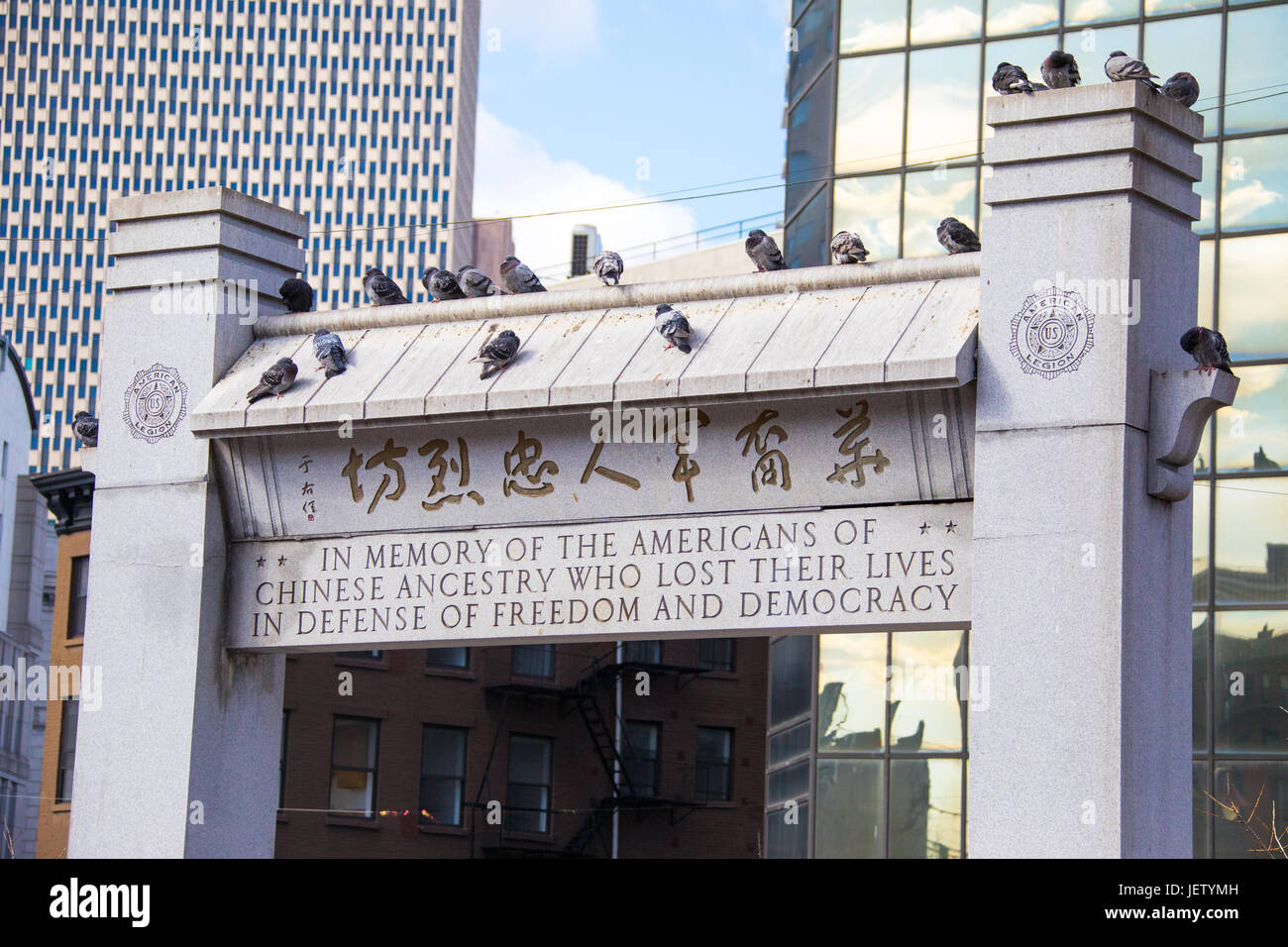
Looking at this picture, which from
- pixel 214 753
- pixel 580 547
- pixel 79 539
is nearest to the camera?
pixel 580 547

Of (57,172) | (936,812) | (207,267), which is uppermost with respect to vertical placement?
(57,172)

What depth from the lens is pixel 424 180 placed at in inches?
6639

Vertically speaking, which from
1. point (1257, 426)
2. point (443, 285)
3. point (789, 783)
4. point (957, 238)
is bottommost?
point (789, 783)

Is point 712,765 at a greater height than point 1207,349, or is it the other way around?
point 1207,349

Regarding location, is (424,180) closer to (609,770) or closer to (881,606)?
(609,770)

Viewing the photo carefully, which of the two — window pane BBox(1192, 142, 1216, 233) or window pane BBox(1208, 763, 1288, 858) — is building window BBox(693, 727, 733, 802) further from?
window pane BBox(1192, 142, 1216, 233)

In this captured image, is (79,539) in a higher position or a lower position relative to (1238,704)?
higher

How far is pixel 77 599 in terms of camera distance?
4444cm

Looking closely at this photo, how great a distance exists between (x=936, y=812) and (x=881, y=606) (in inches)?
693

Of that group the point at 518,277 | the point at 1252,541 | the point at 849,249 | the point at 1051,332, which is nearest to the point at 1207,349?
the point at 1051,332

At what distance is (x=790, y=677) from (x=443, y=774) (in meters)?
14.0

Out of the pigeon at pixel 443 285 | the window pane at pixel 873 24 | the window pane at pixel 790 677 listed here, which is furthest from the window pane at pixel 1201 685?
the pigeon at pixel 443 285

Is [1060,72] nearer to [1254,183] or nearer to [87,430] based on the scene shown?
[87,430]

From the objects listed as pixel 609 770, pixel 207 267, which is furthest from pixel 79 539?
pixel 207 267
